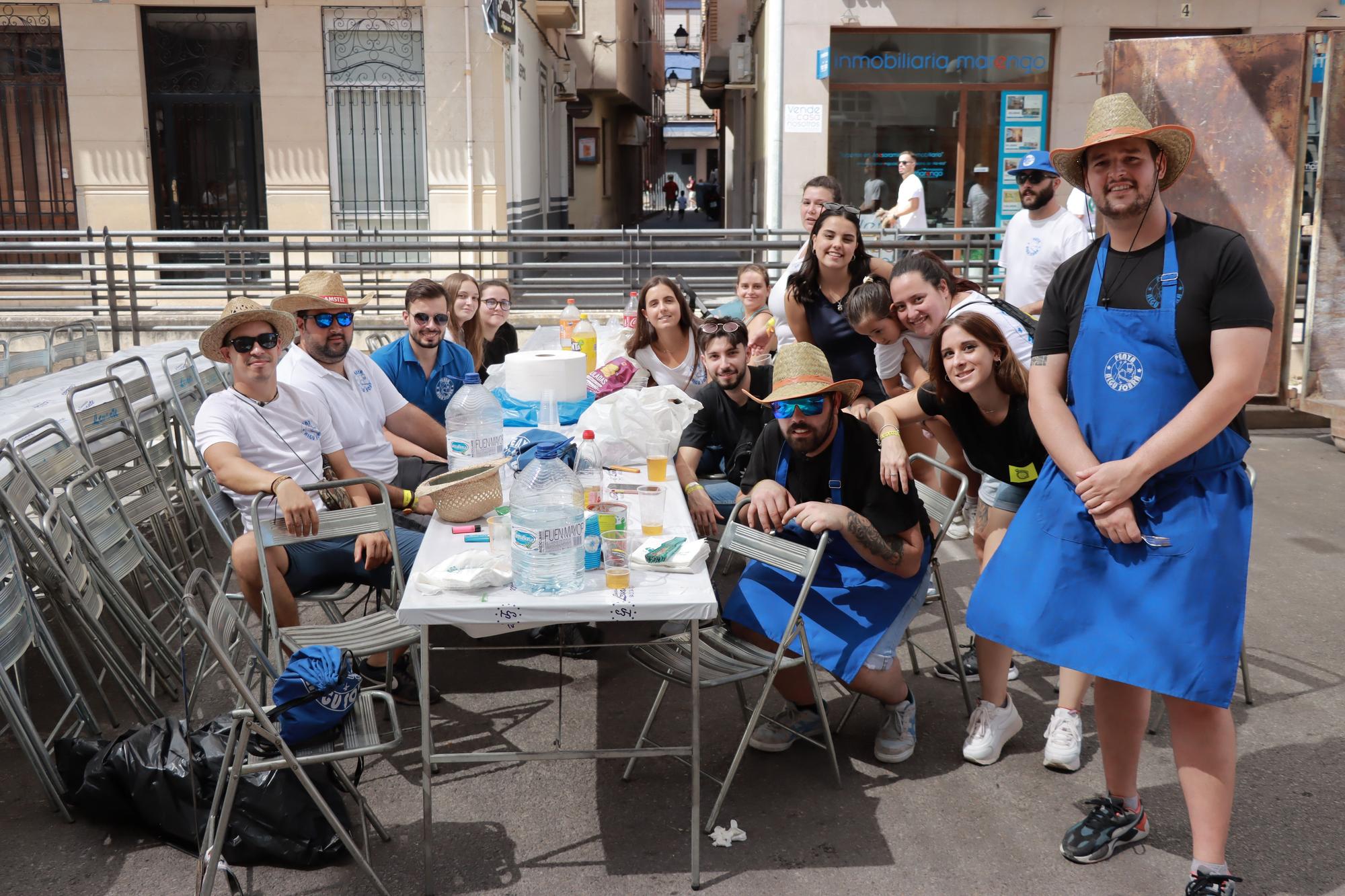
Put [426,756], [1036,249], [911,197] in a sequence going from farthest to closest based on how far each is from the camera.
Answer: [911,197]
[1036,249]
[426,756]

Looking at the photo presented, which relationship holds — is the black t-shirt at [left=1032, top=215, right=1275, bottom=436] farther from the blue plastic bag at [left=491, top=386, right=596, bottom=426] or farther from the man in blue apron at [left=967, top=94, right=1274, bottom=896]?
the blue plastic bag at [left=491, top=386, right=596, bottom=426]

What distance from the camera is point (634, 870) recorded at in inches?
132

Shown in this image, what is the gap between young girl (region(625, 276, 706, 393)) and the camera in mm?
5828

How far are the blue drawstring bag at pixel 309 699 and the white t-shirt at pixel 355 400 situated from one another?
1.82 metres

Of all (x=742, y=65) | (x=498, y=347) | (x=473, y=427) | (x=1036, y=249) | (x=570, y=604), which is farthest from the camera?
(x=742, y=65)

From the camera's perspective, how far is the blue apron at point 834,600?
3779mm

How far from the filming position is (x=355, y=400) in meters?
5.09

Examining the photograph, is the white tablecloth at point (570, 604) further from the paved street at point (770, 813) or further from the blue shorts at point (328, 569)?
the blue shorts at point (328, 569)

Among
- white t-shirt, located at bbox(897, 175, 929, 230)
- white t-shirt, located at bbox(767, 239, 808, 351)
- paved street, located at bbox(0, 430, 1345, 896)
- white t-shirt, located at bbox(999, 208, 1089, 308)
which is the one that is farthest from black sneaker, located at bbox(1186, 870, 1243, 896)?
white t-shirt, located at bbox(897, 175, 929, 230)

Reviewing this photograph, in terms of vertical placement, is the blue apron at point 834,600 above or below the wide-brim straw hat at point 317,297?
below

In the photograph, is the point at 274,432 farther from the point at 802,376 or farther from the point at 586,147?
the point at 586,147

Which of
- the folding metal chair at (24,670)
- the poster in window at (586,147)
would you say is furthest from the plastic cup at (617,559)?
the poster in window at (586,147)

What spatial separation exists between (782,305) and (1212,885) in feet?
11.7

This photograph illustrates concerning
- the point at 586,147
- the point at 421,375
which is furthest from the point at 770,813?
the point at 586,147
